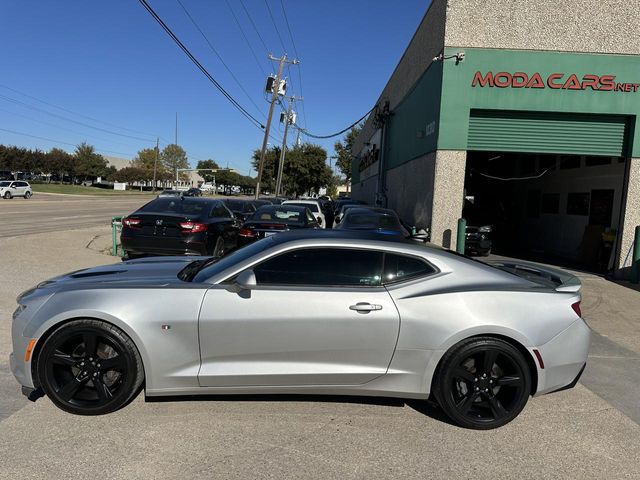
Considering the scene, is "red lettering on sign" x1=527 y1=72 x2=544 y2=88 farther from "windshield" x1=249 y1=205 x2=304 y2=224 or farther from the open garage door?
"windshield" x1=249 y1=205 x2=304 y2=224

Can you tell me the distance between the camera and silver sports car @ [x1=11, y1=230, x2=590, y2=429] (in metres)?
3.53

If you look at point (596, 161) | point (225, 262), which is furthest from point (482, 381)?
point (596, 161)

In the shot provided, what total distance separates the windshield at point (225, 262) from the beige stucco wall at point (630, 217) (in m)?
10.3

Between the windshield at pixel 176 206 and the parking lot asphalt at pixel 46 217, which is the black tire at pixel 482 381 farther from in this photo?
the parking lot asphalt at pixel 46 217

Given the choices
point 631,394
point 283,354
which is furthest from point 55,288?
point 631,394

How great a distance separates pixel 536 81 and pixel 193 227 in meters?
8.57

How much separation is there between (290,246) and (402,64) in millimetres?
17277

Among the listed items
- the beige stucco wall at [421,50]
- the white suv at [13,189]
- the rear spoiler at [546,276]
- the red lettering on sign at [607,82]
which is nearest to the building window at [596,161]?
the red lettering on sign at [607,82]

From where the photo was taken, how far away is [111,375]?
3.72m

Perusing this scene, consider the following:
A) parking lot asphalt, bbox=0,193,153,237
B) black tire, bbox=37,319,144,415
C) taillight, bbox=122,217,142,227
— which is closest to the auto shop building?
taillight, bbox=122,217,142,227

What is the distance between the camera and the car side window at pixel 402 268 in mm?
3766

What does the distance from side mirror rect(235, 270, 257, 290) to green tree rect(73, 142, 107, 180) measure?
99665 millimetres

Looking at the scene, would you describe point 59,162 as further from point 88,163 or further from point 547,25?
point 547,25

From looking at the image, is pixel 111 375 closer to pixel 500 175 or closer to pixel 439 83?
pixel 439 83
